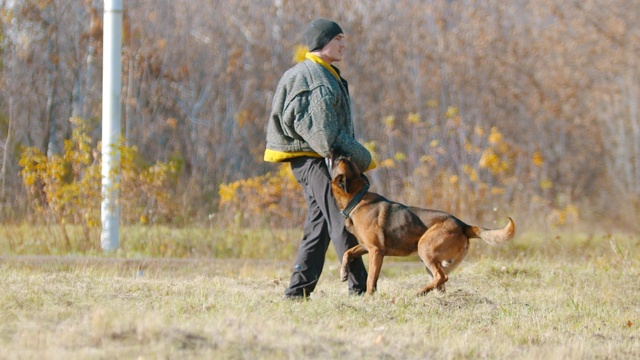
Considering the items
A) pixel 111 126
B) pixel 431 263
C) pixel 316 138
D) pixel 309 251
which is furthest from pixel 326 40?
pixel 111 126

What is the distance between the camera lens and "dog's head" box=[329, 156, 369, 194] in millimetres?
7012

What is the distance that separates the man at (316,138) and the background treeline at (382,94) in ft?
21.7

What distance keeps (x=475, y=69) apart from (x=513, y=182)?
5.37m

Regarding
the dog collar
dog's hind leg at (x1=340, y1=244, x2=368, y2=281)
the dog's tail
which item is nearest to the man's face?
the dog collar

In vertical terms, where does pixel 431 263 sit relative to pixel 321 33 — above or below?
below

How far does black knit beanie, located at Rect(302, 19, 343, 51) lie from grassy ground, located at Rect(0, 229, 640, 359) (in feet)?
6.33

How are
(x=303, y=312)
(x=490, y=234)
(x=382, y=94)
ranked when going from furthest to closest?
(x=382, y=94)
(x=490, y=234)
(x=303, y=312)

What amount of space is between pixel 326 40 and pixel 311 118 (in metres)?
0.67

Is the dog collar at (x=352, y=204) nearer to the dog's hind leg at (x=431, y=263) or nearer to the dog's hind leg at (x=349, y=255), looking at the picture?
the dog's hind leg at (x=349, y=255)

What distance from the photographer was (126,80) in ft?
59.6

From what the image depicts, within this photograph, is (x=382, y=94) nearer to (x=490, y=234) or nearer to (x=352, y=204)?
(x=490, y=234)

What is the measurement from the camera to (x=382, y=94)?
21.3 meters

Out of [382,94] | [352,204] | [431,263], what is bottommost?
[431,263]

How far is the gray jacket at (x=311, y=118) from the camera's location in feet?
22.6
